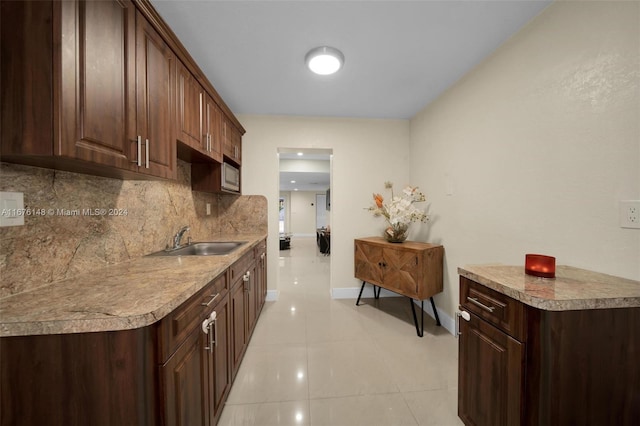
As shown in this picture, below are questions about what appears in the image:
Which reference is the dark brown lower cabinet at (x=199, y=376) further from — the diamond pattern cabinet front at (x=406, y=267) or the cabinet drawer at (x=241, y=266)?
the diamond pattern cabinet front at (x=406, y=267)

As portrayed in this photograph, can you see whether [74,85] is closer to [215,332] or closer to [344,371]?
[215,332]

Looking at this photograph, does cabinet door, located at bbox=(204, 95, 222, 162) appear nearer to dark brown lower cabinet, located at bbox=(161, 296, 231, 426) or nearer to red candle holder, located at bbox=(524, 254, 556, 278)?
dark brown lower cabinet, located at bbox=(161, 296, 231, 426)

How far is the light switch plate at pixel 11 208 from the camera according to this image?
86cm

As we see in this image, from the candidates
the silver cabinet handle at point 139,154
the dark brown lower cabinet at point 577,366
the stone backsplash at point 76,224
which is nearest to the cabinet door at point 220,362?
the stone backsplash at point 76,224

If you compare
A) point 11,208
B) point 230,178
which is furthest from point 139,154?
point 230,178

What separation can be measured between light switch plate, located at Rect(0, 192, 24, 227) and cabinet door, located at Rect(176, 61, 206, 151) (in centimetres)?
77

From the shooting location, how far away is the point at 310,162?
226 inches

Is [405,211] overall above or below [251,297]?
above

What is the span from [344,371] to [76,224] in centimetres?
194

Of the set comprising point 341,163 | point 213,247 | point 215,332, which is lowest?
point 215,332

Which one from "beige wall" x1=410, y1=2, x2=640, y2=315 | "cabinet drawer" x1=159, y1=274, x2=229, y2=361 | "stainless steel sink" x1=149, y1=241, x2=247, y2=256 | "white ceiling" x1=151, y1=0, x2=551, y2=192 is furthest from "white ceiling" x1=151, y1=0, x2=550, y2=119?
"cabinet drawer" x1=159, y1=274, x2=229, y2=361

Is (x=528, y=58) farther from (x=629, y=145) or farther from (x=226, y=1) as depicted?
(x=226, y=1)

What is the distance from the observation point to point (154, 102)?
1242 mm

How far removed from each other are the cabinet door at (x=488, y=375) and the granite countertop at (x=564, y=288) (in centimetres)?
21
